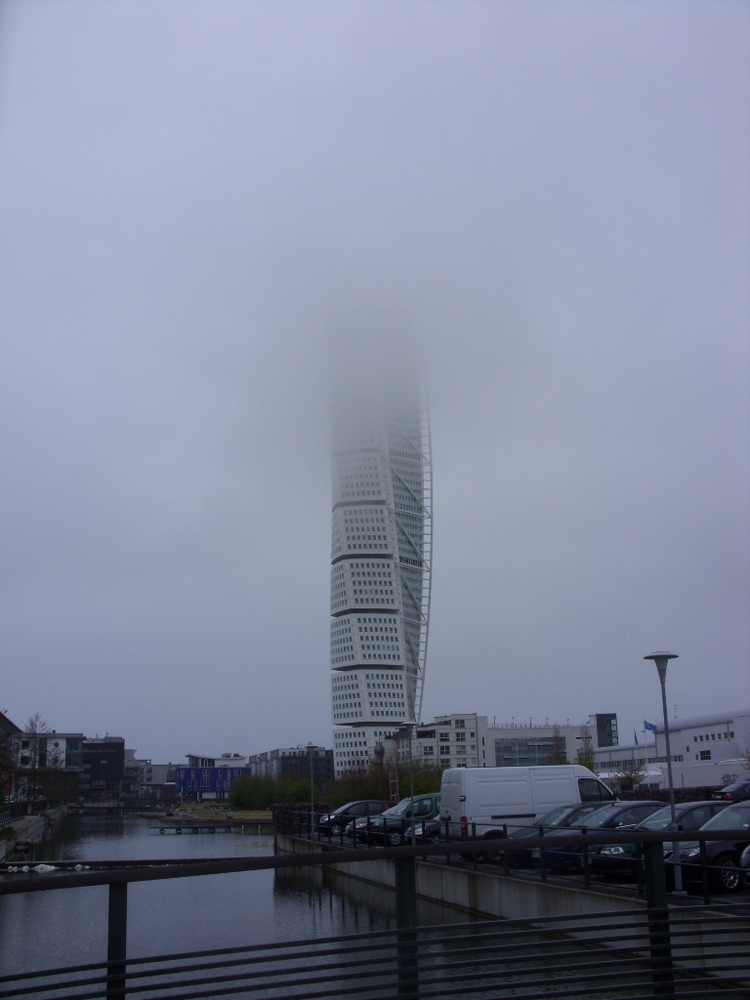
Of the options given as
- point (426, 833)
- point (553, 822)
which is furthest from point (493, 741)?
point (553, 822)

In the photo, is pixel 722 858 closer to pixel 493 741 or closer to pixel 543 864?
pixel 543 864

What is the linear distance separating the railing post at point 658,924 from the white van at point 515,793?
1789cm

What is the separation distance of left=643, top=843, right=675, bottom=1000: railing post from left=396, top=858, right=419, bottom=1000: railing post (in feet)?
4.18

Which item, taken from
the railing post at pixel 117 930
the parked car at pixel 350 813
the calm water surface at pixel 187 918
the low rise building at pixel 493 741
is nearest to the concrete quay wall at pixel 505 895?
the calm water surface at pixel 187 918

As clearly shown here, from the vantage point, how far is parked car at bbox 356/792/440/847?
26312 mm

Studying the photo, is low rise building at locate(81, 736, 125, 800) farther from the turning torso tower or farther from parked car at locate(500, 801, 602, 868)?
parked car at locate(500, 801, 602, 868)

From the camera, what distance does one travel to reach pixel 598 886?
1507 cm

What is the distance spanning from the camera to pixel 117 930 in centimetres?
402

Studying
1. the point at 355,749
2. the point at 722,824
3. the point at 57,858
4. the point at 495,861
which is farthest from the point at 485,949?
the point at 355,749

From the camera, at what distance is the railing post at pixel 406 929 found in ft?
14.0

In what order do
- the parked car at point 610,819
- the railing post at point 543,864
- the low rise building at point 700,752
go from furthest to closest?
1. the low rise building at point 700,752
2. the parked car at point 610,819
3. the railing post at point 543,864

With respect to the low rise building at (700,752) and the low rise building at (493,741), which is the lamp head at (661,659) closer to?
the low rise building at (700,752)

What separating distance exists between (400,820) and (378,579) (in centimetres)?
15557

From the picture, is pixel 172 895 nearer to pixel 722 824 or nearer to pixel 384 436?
pixel 722 824
